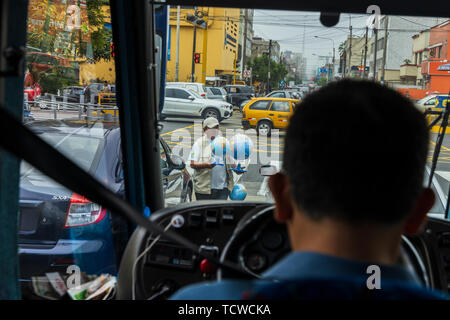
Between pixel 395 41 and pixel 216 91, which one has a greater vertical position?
pixel 395 41

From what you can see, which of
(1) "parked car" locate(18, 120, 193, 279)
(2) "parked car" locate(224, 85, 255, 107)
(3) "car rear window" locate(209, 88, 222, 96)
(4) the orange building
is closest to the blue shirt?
(4) the orange building

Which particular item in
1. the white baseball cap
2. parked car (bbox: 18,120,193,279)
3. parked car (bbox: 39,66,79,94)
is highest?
parked car (bbox: 39,66,79,94)

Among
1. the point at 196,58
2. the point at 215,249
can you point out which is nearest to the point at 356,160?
the point at 215,249

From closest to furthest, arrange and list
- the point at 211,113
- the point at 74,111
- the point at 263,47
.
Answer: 1. the point at 74,111
2. the point at 263,47
3. the point at 211,113

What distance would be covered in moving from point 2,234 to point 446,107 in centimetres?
232

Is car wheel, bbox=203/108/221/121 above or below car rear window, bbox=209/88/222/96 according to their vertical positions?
below

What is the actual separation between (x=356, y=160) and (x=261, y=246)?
1041 millimetres

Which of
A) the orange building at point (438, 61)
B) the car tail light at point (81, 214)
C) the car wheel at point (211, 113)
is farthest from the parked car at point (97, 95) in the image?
the car wheel at point (211, 113)

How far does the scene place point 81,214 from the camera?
3.29 metres

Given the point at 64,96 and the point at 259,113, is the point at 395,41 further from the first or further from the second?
the point at 64,96

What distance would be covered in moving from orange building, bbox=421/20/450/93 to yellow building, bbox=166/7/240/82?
112 cm

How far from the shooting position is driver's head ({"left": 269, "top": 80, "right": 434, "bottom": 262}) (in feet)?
2.39

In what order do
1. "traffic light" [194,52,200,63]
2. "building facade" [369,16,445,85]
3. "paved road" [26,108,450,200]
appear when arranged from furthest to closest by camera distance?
1. "traffic light" [194,52,200,63]
2. "paved road" [26,108,450,200]
3. "building facade" [369,16,445,85]

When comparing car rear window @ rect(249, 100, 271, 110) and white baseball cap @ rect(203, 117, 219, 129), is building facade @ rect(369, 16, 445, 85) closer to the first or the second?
car rear window @ rect(249, 100, 271, 110)
